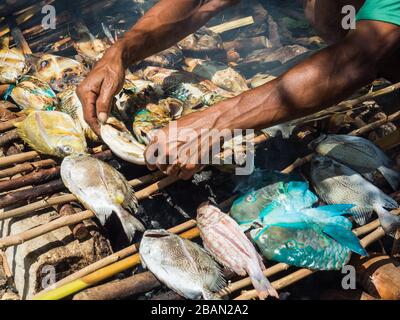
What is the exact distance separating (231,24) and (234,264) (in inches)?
202

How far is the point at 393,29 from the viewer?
8.57ft

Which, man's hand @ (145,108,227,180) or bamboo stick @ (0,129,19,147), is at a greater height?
man's hand @ (145,108,227,180)

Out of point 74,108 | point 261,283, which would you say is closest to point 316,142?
point 261,283

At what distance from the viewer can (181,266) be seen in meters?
2.77

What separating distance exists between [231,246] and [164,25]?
7.63ft

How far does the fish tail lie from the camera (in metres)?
2.68

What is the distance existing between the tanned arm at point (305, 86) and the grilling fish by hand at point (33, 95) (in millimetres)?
2038

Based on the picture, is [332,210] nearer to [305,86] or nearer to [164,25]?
[305,86]

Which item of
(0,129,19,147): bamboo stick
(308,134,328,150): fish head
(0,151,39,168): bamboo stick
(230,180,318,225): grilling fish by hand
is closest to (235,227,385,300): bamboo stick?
(230,180,318,225): grilling fish by hand

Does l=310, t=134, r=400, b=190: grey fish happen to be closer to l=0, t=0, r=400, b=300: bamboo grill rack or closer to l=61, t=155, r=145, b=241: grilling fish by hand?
l=0, t=0, r=400, b=300: bamboo grill rack

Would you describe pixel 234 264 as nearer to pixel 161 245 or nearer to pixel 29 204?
pixel 161 245

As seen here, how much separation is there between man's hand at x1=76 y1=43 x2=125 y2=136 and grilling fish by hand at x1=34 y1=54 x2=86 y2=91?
137 cm

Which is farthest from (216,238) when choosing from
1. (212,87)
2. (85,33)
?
(85,33)

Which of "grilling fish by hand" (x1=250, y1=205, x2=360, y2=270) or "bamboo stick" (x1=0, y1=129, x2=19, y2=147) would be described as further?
"bamboo stick" (x1=0, y1=129, x2=19, y2=147)
